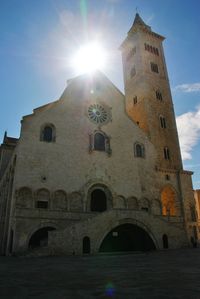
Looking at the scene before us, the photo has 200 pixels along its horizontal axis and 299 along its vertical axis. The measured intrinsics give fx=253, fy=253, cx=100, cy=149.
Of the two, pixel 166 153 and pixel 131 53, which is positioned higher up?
pixel 131 53

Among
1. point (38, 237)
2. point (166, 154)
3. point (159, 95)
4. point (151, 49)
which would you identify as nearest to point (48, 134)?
point (38, 237)

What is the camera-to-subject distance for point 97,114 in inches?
1153

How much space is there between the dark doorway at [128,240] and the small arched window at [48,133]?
427 inches

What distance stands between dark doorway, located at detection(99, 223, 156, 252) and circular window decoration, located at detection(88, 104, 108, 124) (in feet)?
40.0

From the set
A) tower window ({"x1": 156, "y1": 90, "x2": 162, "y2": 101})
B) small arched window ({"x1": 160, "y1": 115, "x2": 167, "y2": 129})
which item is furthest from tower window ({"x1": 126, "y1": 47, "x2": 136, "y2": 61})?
small arched window ({"x1": 160, "y1": 115, "x2": 167, "y2": 129})

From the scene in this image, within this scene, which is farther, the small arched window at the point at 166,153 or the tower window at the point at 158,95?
the tower window at the point at 158,95

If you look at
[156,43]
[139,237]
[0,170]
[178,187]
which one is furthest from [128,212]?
[156,43]

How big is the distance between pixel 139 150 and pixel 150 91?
35.8 feet

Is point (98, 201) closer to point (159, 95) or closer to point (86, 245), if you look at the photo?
point (86, 245)

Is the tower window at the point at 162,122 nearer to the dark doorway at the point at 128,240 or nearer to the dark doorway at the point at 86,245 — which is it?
the dark doorway at the point at 128,240

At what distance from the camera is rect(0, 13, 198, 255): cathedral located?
21233 millimetres

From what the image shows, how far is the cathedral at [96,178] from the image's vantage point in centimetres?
2123

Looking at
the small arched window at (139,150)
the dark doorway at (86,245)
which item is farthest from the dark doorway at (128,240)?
the small arched window at (139,150)

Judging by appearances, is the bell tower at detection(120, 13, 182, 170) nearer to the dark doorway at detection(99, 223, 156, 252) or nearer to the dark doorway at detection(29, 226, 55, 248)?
the dark doorway at detection(99, 223, 156, 252)
